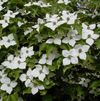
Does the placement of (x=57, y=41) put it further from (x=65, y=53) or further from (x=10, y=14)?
(x=10, y=14)

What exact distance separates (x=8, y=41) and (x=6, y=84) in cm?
34

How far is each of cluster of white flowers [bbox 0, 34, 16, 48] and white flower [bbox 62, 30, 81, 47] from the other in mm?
436

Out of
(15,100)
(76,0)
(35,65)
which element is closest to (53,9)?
(76,0)

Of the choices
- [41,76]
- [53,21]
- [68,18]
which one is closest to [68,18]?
[68,18]

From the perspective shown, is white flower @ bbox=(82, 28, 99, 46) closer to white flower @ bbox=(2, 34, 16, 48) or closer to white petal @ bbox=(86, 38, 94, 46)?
white petal @ bbox=(86, 38, 94, 46)

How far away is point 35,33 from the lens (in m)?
3.34

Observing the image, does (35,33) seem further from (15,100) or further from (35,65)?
(15,100)

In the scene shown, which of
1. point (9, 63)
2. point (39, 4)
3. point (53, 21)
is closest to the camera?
point (53, 21)

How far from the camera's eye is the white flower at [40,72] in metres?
3.27

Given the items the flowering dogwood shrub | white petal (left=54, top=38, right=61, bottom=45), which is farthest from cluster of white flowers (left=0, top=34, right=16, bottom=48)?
white petal (left=54, top=38, right=61, bottom=45)

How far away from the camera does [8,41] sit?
3.43m

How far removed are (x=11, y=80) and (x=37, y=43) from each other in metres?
0.36

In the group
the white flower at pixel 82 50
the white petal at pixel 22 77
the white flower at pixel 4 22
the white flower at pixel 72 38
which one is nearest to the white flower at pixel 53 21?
the white flower at pixel 72 38

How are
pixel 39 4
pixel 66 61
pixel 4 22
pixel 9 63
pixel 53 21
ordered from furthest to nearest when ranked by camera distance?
pixel 39 4 → pixel 4 22 → pixel 9 63 → pixel 53 21 → pixel 66 61
